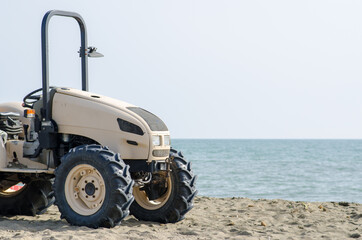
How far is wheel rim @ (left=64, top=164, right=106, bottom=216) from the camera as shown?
7730mm

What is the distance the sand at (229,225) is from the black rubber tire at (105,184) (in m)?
0.14

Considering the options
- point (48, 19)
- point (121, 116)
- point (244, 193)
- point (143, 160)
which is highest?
point (48, 19)

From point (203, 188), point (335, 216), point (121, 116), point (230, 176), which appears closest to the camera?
point (121, 116)

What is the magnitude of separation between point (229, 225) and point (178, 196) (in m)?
0.81

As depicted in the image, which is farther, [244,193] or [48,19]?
[244,193]

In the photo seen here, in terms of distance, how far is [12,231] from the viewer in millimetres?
7738

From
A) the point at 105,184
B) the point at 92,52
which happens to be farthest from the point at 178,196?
the point at 92,52

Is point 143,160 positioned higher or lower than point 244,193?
higher

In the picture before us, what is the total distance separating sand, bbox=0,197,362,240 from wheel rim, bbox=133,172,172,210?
0.24 m

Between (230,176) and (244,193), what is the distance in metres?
7.60

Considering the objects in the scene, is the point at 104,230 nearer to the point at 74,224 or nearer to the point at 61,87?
the point at 74,224

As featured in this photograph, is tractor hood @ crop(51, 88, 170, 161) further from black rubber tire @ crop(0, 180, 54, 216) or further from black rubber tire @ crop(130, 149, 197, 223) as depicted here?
black rubber tire @ crop(0, 180, 54, 216)

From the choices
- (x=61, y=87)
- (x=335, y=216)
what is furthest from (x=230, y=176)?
(x=61, y=87)

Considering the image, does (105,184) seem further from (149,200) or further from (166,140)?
(149,200)
